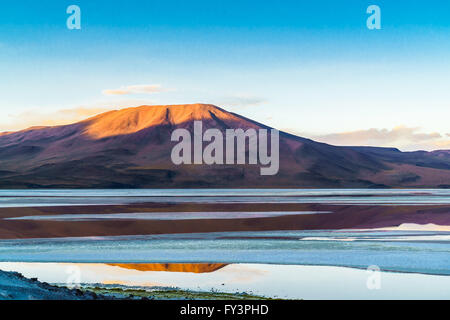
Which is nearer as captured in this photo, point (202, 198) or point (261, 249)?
point (261, 249)

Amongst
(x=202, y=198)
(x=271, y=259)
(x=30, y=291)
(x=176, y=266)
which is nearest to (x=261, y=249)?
(x=271, y=259)

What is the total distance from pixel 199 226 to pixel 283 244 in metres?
7.62

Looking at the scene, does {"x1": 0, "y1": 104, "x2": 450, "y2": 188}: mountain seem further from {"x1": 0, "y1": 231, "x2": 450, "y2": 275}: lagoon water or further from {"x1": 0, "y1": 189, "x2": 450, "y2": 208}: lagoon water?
{"x1": 0, "y1": 231, "x2": 450, "y2": 275}: lagoon water

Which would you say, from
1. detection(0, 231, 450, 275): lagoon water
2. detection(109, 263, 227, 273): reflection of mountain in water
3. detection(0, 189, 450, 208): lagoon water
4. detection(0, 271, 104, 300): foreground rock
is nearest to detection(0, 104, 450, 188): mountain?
detection(0, 189, 450, 208): lagoon water

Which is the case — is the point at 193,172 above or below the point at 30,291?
above

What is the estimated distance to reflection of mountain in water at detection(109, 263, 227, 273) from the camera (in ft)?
51.3

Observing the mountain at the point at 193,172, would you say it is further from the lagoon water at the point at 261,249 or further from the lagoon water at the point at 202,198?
the lagoon water at the point at 261,249

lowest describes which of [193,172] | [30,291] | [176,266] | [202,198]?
[176,266]

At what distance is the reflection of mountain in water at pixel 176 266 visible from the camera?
615 inches

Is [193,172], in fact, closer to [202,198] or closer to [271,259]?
[202,198]

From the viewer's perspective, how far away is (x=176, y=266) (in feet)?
53.2

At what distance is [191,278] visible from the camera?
14297mm

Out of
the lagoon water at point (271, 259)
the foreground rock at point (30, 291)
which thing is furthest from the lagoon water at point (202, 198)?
the foreground rock at point (30, 291)

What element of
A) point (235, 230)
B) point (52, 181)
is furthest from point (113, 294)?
point (52, 181)
